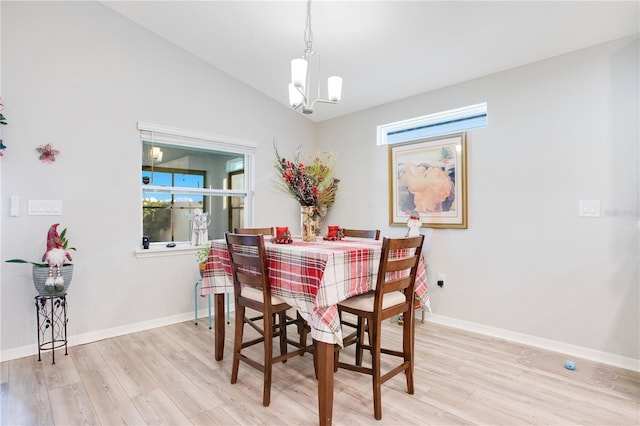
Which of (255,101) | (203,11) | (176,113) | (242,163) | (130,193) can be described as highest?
(203,11)

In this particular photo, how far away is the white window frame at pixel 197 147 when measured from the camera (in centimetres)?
327

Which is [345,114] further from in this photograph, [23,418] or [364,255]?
[23,418]

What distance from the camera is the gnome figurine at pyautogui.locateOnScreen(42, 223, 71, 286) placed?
248 centimetres

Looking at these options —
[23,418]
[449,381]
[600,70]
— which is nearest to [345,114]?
[600,70]

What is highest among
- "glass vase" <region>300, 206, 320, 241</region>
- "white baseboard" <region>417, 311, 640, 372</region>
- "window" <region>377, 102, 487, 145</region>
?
"window" <region>377, 102, 487, 145</region>

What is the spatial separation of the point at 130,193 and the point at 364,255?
2418mm

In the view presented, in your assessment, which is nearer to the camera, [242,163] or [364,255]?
[364,255]

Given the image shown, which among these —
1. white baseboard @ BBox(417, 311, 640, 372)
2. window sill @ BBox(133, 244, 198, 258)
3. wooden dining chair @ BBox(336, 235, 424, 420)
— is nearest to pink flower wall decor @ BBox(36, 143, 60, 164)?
window sill @ BBox(133, 244, 198, 258)

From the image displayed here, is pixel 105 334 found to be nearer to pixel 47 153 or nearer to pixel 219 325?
pixel 219 325

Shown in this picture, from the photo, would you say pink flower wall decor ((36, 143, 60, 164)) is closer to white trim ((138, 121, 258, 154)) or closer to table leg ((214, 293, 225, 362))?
white trim ((138, 121, 258, 154))

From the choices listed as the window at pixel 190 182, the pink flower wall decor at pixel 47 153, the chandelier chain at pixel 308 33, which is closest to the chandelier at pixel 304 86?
the chandelier chain at pixel 308 33

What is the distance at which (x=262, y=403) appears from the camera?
1.97m

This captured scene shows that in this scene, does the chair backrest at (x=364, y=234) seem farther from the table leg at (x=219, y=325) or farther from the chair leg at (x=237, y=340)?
the table leg at (x=219, y=325)

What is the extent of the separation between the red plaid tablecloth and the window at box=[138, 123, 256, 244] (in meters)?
1.89
